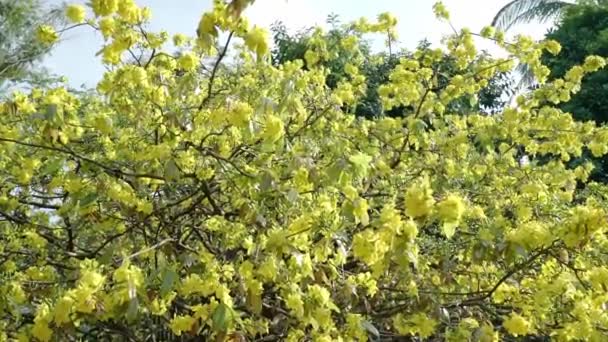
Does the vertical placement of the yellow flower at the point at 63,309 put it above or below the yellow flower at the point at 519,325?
below

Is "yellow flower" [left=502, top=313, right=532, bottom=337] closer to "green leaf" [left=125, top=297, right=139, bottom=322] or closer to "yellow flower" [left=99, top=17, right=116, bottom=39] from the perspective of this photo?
"green leaf" [left=125, top=297, right=139, bottom=322]

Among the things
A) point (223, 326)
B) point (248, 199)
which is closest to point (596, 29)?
point (248, 199)

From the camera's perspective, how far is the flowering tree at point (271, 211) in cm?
252

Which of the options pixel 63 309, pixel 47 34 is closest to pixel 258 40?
pixel 63 309

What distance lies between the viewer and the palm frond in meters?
13.9

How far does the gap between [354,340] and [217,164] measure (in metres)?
0.81

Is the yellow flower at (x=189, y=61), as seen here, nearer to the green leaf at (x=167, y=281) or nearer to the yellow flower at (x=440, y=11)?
the green leaf at (x=167, y=281)

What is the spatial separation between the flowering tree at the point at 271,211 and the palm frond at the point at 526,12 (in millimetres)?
10016

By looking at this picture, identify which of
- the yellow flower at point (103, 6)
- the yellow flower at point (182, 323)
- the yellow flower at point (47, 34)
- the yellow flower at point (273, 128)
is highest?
the yellow flower at point (47, 34)

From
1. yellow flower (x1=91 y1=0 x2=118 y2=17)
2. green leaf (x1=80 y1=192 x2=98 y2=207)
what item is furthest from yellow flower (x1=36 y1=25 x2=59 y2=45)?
green leaf (x1=80 y1=192 x2=98 y2=207)

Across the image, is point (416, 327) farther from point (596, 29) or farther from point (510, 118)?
point (596, 29)

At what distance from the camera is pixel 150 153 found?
3.00 meters

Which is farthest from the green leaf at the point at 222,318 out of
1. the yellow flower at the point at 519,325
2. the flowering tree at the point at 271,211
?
the yellow flower at the point at 519,325

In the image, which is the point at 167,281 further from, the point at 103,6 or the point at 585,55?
the point at 585,55
